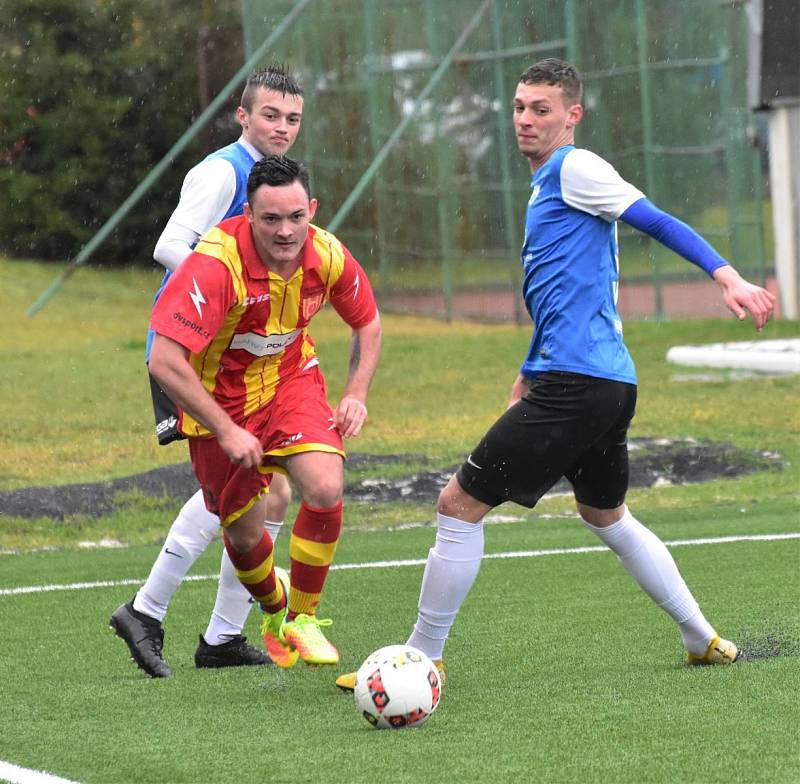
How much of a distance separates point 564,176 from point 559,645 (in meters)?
1.89

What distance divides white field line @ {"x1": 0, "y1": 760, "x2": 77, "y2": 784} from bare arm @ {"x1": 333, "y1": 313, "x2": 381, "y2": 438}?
1784mm

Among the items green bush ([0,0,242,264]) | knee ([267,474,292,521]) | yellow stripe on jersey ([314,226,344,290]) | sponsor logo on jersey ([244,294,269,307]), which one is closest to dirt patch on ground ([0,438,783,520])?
knee ([267,474,292,521])

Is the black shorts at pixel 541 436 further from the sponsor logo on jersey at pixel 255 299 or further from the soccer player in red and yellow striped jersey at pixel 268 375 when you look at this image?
the sponsor logo on jersey at pixel 255 299

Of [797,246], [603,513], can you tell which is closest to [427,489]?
[603,513]

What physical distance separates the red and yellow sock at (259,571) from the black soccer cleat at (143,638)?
15.7 inches

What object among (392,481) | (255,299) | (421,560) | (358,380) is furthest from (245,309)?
(392,481)

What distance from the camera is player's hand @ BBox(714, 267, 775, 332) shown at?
4887mm

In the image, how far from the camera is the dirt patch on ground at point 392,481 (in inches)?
436

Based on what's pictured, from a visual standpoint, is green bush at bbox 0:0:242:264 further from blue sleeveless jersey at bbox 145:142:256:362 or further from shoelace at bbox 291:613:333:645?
shoelace at bbox 291:613:333:645

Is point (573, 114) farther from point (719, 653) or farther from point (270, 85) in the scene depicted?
point (719, 653)

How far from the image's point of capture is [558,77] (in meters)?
5.45

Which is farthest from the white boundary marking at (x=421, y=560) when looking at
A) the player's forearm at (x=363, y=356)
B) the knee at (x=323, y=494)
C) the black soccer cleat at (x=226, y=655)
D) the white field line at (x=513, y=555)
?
the knee at (x=323, y=494)

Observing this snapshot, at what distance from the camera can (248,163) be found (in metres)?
6.20

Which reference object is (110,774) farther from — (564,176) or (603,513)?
(564,176)
